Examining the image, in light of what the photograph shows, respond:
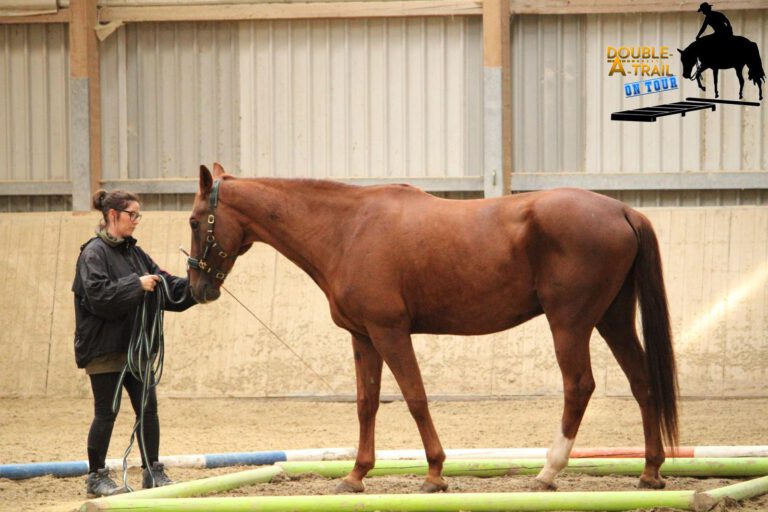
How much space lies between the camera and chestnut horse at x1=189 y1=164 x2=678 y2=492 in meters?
5.18

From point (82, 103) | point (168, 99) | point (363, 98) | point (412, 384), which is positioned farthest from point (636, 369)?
point (82, 103)

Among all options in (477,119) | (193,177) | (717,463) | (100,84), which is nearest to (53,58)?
(100,84)

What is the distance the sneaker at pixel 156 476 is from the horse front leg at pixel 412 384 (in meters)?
1.41

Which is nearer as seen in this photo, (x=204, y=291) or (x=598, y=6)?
(x=204, y=291)

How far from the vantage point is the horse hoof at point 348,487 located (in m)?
5.40

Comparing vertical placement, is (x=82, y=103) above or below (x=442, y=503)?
above

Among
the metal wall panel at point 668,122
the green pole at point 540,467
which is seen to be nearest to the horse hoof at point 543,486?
the green pole at point 540,467

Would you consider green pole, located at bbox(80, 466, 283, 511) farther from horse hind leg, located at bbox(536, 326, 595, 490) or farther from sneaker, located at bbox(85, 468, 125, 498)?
horse hind leg, located at bbox(536, 326, 595, 490)

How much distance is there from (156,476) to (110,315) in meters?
0.93

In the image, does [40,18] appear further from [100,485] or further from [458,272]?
[458,272]

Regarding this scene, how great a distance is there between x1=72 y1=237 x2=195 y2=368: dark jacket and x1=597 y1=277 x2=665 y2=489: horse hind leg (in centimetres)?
223

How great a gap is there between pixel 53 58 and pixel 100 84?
0.63m

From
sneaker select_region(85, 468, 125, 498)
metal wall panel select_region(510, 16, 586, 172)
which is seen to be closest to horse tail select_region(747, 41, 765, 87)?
metal wall panel select_region(510, 16, 586, 172)

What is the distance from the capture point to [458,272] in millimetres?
5324
